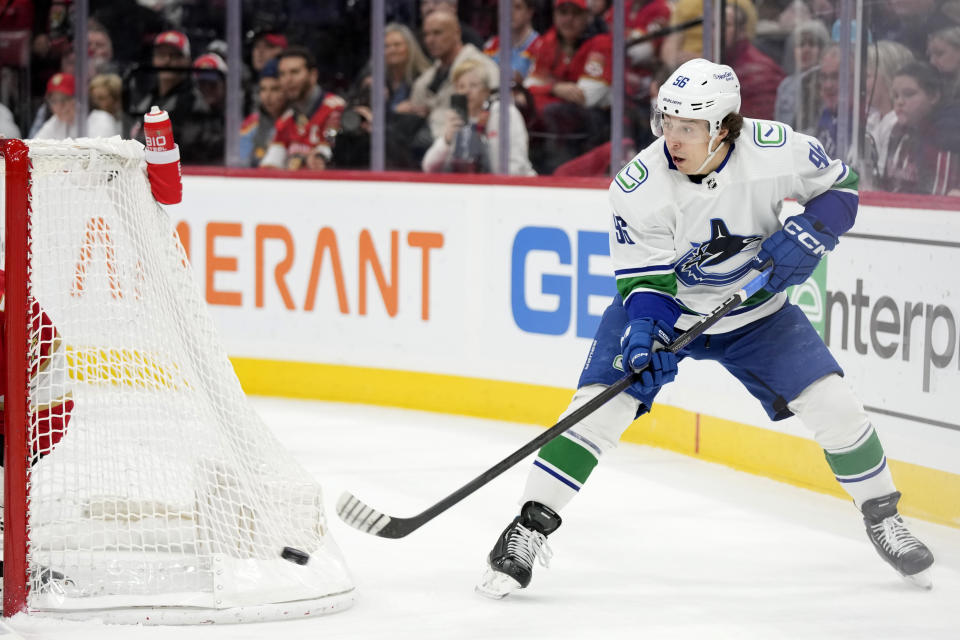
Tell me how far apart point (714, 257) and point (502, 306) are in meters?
2.24

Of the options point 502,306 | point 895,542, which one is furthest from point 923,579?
point 502,306

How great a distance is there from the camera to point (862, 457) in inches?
127

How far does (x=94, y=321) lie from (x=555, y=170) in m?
2.73

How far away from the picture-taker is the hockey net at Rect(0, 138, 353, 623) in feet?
9.32

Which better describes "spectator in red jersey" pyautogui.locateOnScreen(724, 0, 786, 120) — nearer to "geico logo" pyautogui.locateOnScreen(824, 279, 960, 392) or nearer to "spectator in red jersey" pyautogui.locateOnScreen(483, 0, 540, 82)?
"spectator in red jersey" pyautogui.locateOnScreen(483, 0, 540, 82)

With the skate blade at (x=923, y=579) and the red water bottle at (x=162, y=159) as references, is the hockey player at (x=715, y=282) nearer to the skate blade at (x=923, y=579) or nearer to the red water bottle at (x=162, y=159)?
the skate blade at (x=923, y=579)

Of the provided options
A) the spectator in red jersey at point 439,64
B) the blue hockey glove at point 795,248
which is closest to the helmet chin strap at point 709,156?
the blue hockey glove at point 795,248

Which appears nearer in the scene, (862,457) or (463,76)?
(862,457)

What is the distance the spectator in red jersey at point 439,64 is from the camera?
568 centimetres

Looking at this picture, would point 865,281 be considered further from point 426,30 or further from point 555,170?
point 426,30

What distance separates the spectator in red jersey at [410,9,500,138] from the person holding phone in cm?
→ 3

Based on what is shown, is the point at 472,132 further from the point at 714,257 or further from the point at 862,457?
the point at 862,457

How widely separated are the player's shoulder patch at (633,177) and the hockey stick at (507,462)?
31 centimetres

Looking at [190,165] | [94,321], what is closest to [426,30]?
[190,165]
